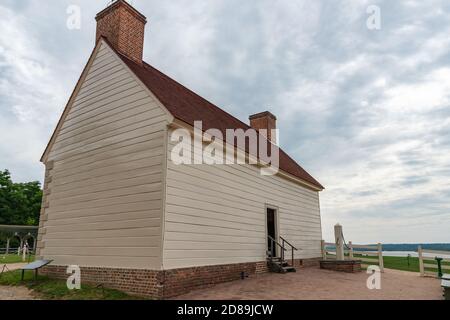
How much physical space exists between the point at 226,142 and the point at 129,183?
11.0 feet

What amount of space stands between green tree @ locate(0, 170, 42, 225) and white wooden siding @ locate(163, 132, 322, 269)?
1694 inches

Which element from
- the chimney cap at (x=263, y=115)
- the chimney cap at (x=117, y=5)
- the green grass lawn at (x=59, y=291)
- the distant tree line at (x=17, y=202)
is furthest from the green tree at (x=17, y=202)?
the chimney cap at (x=117, y=5)

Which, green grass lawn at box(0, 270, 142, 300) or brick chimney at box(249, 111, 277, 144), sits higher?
brick chimney at box(249, 111, 277, 144)

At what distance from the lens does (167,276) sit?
7918 mm

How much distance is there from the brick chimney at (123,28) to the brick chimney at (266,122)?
982 centimetres

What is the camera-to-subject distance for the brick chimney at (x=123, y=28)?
11484 millimetres

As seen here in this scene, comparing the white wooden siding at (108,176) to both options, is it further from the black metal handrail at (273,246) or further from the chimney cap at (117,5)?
the black metal handrail at (273,246)

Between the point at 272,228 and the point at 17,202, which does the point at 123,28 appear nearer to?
the point at 272,228

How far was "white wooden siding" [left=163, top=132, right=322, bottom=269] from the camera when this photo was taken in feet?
28.0

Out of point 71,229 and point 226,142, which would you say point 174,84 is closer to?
point 226,142

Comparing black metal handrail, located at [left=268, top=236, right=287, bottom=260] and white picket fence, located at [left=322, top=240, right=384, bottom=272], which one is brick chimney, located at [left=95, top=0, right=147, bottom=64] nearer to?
black metal handrail, located at [left=268, top=236, right=287, bottom=260]

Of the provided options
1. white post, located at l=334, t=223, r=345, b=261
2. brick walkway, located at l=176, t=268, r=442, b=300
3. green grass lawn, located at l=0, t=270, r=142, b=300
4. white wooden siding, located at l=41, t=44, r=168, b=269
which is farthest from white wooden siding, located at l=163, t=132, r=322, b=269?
white post, located at l=334, t=223, r=345, b=261
